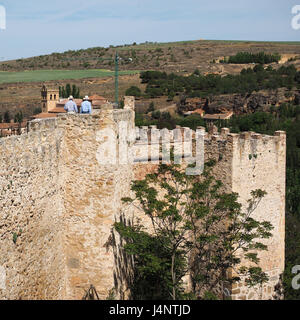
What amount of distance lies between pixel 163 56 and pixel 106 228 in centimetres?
10241

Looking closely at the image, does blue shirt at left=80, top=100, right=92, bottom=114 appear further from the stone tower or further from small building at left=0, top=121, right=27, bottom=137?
the stone tower

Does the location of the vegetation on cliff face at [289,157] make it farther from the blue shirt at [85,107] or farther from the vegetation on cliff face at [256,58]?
the vegetation on cliff face at [256,58]

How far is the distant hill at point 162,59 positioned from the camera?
309ft

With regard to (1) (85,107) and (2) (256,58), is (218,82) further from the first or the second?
(1) (85,107)

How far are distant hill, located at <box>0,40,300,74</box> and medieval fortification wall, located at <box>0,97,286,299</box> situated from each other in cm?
7572

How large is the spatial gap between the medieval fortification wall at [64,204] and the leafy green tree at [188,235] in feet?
1.85

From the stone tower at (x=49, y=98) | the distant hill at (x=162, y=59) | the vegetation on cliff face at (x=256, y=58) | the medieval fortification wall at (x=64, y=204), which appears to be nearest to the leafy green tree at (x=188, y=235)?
the medieval fortification wall at (x=64, y=204)

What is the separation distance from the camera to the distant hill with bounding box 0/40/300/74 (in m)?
94.1

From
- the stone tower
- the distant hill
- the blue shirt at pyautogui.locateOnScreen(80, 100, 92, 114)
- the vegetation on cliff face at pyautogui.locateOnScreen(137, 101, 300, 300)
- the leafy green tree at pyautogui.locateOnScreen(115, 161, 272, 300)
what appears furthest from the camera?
the distant hill

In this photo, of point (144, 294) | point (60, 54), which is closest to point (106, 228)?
point (144, 294)

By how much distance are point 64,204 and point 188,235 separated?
4161 mm

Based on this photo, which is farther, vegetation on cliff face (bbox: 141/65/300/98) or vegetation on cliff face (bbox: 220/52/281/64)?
vegetation on cliff face (bbox: 220/52/281/64)

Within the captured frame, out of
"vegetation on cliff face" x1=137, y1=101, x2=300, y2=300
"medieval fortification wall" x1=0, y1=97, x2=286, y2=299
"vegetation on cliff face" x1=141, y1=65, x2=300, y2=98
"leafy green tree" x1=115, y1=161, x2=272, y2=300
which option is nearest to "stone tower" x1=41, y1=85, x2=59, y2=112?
"vegetation on cliff face" x1=137, y1=101, x2=300, y2=300

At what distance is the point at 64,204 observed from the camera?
10180 mm
